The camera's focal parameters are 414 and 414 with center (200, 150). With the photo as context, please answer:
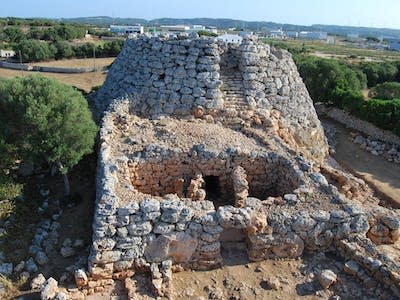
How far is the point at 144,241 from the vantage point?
856 centimetres

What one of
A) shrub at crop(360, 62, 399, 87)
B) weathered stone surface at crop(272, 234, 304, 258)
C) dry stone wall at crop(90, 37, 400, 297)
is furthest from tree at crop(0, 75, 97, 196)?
shrub at crop(360, 62, 399, 87)

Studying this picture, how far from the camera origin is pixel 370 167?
55.8 ft

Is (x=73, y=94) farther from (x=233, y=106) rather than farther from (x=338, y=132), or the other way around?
(x=338, y=132)

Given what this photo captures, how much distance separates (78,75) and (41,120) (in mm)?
26862

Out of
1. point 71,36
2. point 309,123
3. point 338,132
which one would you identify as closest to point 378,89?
point 338,132

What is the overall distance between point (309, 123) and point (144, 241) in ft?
30.1

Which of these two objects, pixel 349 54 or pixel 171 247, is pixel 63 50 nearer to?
pixel 171 247

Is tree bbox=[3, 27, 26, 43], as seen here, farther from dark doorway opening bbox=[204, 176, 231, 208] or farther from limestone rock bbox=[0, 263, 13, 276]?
limestone rock bbox=[0, 263, 13, 276]

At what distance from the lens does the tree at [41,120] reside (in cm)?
1039

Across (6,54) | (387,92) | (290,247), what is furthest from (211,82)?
(6,54)

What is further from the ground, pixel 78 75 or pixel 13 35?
pixel 13 35

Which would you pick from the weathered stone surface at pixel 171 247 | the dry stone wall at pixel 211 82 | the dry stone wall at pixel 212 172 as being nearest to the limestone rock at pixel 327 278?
the dry stone wall at pixel 212 172

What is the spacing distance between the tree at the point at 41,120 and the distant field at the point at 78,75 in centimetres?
1720

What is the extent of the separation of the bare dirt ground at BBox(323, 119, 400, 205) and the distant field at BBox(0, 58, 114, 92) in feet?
56.2
